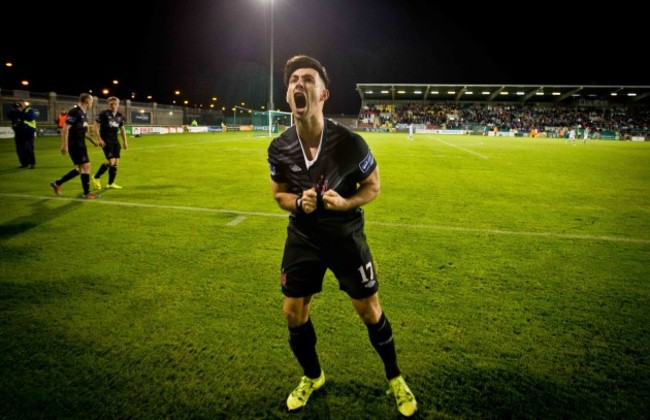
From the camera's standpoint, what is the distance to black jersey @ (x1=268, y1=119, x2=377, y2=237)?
2.26 m

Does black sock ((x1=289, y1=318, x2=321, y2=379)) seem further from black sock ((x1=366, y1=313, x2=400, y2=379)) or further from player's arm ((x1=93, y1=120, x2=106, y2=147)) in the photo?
player's arm ((x1=93, y1=120, x2=106, y2=147))

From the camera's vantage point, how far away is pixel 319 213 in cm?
227

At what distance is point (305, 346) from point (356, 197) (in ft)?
3.42

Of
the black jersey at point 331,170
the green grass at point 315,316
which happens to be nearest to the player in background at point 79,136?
the green grass at point 315,316

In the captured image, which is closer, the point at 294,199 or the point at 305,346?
the point at 294,199

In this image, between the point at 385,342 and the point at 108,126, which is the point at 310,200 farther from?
the point at 108,126

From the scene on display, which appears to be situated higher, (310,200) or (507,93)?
(507,93)

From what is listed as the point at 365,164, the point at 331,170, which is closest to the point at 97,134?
the point at 331,170

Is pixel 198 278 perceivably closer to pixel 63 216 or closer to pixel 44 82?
pixel 63 216

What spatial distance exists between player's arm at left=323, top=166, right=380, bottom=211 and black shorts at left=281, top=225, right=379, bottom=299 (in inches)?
8.1

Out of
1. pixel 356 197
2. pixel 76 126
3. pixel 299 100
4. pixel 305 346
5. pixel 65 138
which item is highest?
pixel 76 126

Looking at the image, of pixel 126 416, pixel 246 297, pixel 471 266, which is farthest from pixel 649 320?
pixel 126 416

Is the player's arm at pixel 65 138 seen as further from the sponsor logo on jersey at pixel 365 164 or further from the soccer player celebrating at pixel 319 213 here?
the sponsor logo on jersey at pixel 365 164

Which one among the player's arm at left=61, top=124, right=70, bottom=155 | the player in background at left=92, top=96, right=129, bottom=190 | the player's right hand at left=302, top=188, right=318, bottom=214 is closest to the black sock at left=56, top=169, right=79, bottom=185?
the player in background at left=92, top=96, right=129, bottom=190
